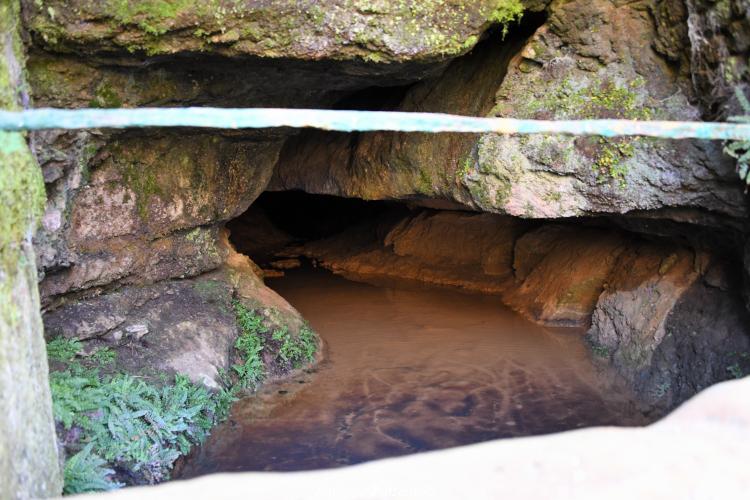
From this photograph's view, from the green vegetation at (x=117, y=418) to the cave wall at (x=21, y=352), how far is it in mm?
1731

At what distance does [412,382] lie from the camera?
23.0 feet

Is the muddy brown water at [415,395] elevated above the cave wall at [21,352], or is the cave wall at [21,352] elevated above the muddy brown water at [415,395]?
the cave wall at [21,352]

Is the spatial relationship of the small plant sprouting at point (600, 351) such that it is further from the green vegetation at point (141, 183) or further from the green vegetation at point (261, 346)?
the green vegetation at point (141, 183)

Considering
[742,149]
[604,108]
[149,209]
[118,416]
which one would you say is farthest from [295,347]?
[742,149]

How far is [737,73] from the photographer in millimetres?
4836

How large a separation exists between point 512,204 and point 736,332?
237cm

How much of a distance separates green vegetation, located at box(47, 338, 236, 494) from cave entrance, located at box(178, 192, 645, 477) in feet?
0.87

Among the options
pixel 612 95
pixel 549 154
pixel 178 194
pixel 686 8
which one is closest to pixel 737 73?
pixel 686 8

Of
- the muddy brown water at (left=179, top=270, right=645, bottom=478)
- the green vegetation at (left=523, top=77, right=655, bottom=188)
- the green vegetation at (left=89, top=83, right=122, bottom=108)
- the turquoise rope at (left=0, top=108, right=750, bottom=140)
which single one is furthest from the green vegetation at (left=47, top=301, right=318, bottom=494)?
the green vegetation at (left=523, top=77, right=655, bottom=188)

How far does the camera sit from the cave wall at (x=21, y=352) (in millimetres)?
2498

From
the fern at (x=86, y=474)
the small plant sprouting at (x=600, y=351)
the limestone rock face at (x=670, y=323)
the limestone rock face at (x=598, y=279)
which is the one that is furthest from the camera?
→ the small plant sprouting at (x=600, y=351)

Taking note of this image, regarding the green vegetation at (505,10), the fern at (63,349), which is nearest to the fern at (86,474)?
the fern at (63,349)

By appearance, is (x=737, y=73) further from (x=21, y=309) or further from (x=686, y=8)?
(x=21, y=309)

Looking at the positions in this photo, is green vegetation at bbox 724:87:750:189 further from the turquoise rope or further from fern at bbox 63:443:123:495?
fern at bbox 63:443:123:495
